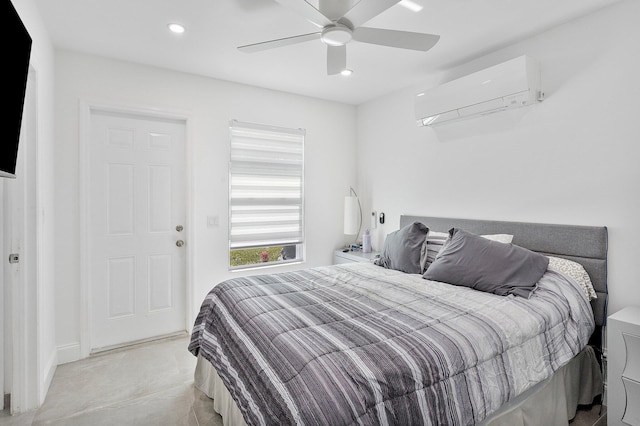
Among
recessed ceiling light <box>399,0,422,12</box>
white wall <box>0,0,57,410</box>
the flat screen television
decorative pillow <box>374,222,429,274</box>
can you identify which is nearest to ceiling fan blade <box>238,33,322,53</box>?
recessed ceiling light <box>399,0,422,12</box>

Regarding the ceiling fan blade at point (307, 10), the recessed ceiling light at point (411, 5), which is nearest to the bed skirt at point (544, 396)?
the ceiling fan blade at point (307, 10)

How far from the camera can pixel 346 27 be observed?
185cm

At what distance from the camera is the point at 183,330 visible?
131 inches

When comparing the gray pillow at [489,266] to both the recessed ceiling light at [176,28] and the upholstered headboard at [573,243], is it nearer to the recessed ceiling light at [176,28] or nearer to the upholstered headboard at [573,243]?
the upholstered headboard at [573,243]

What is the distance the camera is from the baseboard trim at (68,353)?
2715 mm

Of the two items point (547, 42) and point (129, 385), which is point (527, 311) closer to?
point (547, 42)

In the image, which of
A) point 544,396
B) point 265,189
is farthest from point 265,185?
point 544,396

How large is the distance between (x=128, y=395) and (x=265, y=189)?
2.19 meters

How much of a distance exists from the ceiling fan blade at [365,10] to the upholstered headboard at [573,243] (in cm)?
191

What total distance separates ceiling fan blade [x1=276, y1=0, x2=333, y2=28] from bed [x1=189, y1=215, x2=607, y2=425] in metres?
1.53

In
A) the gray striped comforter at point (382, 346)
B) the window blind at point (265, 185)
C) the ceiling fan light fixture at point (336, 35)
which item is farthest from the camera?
the window blind at point (265, 185)

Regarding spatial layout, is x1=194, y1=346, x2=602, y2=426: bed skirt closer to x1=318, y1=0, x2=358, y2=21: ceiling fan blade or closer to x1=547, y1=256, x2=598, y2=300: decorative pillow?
x1=547, y1=256, x2=598, y2=300: decorative pillow

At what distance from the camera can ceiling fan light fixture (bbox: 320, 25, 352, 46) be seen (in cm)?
184

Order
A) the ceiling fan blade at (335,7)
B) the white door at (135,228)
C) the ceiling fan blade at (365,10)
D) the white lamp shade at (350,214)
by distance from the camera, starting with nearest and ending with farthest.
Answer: the ceiling fan blade at (365,10) < the ceiling fan blade at (335,7) < the white door at (135,228) < the white lamp shade at (350,214)
